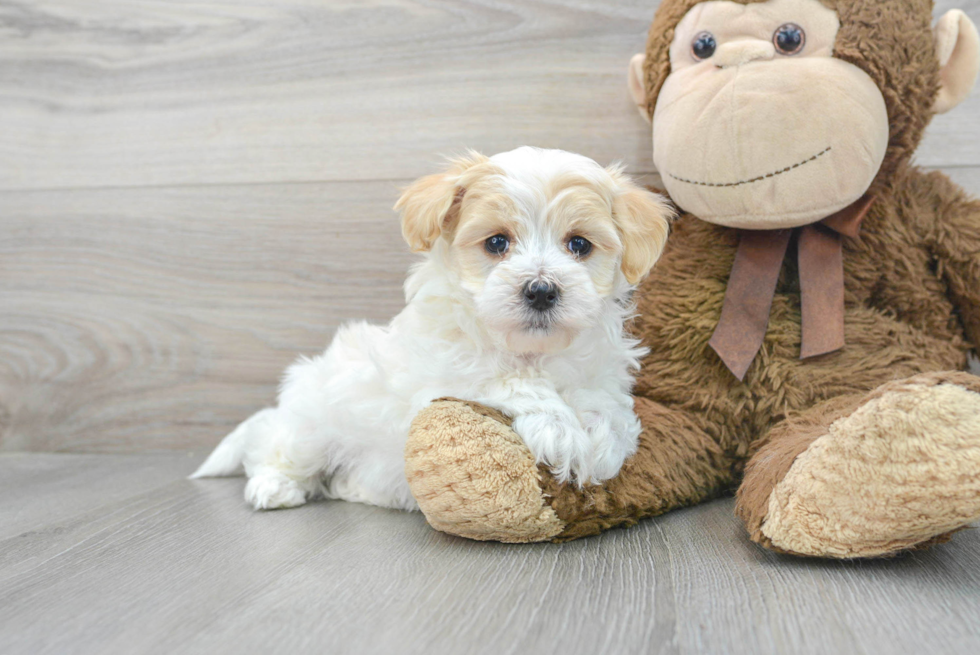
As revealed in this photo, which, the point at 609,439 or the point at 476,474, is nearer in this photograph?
the point at 476,474

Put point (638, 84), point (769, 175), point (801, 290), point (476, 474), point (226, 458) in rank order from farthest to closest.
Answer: point (226, 458), point (638, 84), point (801, 290), point (769, 175), point (476, 474)

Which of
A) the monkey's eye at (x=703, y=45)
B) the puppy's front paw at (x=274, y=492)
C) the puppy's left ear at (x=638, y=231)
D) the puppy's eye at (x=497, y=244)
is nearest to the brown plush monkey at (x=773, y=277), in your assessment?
the monkey's eye at (x=703, y=45)

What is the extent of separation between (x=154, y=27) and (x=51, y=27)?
29 centimetres

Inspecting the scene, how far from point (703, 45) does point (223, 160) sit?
3.96 ft

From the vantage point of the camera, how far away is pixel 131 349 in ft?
6.25

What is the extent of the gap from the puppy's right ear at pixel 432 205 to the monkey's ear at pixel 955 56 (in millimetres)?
834

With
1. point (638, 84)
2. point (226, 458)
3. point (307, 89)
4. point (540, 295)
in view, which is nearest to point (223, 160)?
point (307, 89)

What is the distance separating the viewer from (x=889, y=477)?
2.84 feet

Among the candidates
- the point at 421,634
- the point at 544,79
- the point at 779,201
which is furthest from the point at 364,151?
the point at 421,634

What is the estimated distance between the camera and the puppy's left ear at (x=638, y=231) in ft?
3.86

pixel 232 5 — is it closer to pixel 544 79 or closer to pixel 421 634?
pixel 544 79

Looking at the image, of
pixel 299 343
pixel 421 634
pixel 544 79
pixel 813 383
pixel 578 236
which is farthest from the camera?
pixel 299 343

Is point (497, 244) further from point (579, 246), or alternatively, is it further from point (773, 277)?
point (773, 277)

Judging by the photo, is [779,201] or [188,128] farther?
[188,128]
